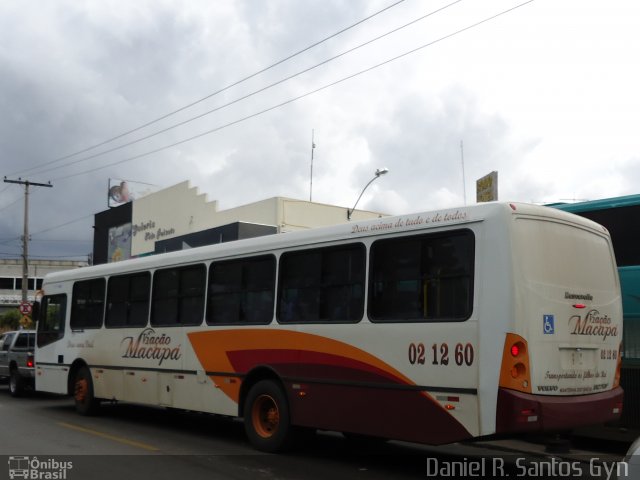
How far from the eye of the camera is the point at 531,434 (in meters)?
7.00

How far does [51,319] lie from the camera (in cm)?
1502

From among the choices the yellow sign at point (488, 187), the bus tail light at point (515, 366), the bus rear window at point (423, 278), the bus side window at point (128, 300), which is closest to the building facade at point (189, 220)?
the yellow sign at point (488, 187)

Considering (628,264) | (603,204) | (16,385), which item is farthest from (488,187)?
(16,385)

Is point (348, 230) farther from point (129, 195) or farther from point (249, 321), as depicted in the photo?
point (129, 195)

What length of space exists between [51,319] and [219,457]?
24.3ft

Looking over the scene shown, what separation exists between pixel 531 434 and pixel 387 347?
181 cm

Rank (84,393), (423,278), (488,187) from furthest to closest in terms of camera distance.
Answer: (488,187) < (84,393) < (423,278)

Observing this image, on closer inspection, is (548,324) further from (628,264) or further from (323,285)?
(628,264)

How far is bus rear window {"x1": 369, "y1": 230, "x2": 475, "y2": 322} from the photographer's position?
7398 millimetres

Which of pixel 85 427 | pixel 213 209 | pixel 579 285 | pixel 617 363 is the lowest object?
pixel 85 427

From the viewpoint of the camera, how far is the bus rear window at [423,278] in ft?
24.3

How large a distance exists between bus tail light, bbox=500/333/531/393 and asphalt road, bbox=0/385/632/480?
189cm

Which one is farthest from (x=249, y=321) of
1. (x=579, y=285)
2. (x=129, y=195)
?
(x=129, y=195)

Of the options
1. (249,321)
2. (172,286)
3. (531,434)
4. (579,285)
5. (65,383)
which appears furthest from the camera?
(65,383)
